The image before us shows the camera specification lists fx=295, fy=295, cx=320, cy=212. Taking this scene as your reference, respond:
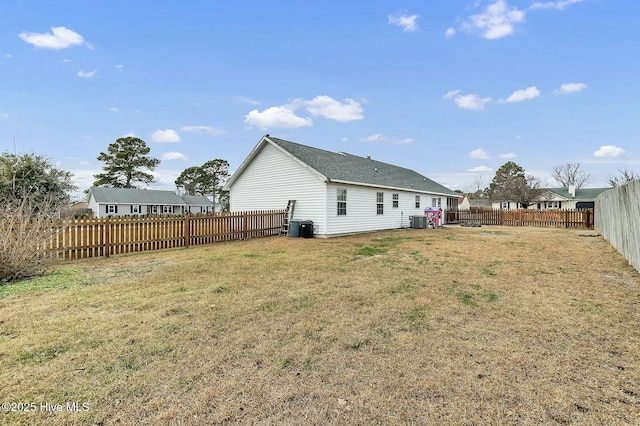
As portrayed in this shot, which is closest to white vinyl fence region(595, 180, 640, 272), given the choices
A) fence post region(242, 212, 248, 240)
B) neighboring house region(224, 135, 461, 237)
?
neighboring house region(224, 135, 461, 237)

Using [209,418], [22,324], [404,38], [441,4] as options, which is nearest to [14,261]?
[22,324]

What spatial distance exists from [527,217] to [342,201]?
1895cm

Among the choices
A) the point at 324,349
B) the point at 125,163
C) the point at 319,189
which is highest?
the point at 125,163

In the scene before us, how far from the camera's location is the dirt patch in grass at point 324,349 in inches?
87.2

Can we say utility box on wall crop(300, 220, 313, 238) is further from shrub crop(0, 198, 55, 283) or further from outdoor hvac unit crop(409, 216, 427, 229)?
shrub crop(0, 198, 55, 283)

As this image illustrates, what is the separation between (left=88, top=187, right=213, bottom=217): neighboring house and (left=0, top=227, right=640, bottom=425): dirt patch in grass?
41.2m

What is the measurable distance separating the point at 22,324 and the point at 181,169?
57.4 m

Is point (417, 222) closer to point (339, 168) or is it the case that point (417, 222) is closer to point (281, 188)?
point (339, 168)

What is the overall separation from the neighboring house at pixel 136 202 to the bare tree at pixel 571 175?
215 ft

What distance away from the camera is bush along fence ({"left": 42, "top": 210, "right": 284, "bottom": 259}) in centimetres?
835

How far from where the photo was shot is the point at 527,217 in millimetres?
24609

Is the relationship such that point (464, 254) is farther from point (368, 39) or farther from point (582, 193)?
point (582, 193)

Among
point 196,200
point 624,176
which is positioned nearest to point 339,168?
point 624,176

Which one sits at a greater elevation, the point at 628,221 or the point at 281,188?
the point at 281,188
